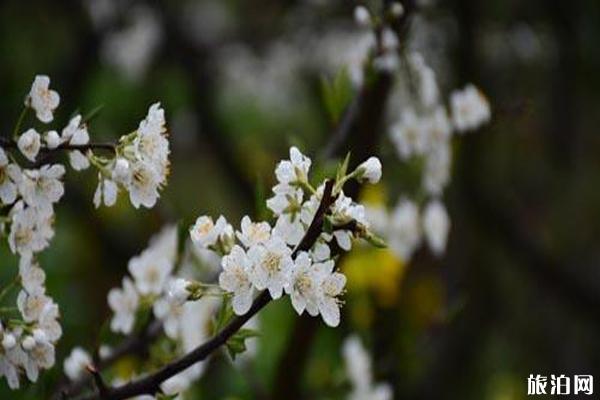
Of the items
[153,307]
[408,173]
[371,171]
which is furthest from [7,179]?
[408,173]

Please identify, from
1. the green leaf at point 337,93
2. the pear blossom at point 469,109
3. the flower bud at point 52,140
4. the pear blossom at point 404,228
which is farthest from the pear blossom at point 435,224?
the flower bud at point 52,140

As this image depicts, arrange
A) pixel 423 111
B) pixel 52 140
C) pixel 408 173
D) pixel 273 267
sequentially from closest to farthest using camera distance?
pixel 273 267 → pixel 52 140 → pixel 423 111 → pixel 408 173

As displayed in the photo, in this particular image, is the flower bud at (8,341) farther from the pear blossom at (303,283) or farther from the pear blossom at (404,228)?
the pear blossom at (404,228)

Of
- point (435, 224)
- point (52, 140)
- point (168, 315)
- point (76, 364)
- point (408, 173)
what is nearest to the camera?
point (52, 140)

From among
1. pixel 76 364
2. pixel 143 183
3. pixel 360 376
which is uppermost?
pixel 143 183

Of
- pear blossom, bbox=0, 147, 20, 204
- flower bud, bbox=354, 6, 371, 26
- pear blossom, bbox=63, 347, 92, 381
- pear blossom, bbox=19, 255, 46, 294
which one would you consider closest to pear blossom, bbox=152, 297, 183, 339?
pear blossom, bbox=63, 347, 92, 381

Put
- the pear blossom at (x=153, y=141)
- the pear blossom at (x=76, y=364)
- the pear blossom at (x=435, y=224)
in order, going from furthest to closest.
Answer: the pear blossom at (x=435, y=224)
the pear blossom at (x=76, y=364)
the pear blossom at (x=153, y=141)

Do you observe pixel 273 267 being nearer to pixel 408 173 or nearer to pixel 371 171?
pixel 371 171

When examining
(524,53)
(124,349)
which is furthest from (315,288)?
(524,53)

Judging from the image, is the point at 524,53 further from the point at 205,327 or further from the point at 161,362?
the point at 161,362
